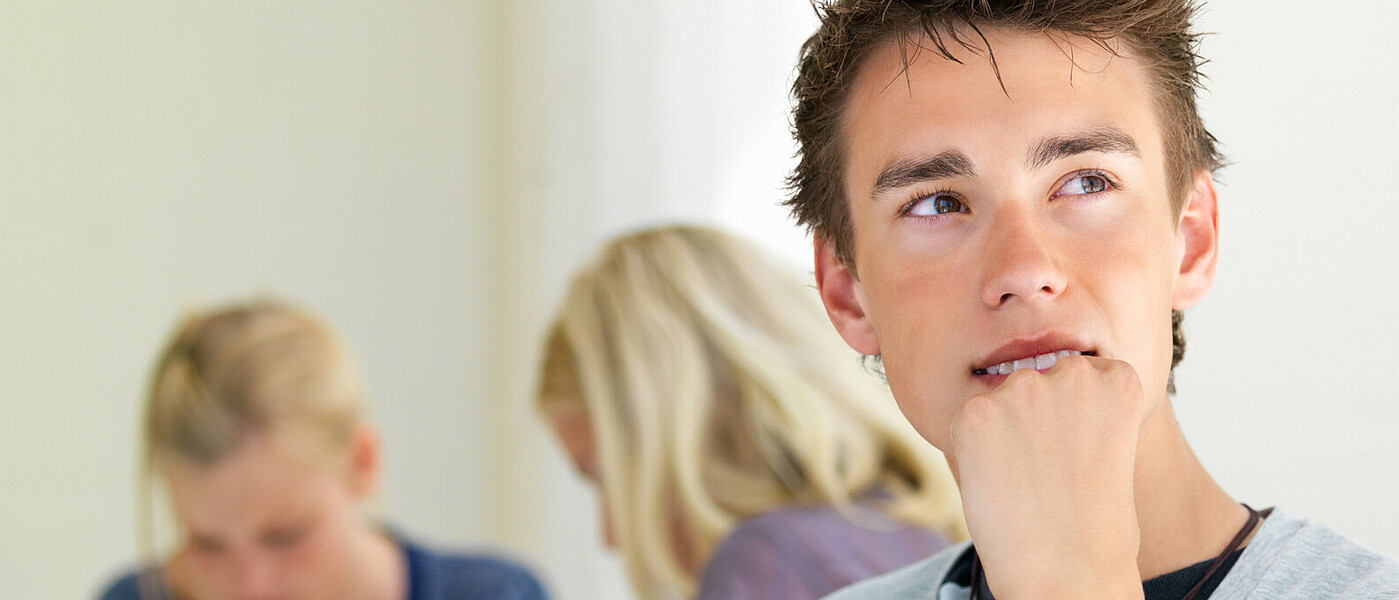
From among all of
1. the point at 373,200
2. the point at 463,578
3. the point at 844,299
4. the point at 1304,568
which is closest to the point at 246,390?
the point at 463,578

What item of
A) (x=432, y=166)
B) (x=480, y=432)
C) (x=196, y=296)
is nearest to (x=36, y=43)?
(x=196, y=296)

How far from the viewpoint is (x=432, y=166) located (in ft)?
9.62

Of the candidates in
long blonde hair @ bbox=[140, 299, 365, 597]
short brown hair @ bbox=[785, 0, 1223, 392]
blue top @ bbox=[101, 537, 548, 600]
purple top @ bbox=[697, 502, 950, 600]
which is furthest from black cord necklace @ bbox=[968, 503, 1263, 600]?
long blonde hair @ bbox=[140, 299, 365, 597]

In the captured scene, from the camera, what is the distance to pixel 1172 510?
2.10 ft

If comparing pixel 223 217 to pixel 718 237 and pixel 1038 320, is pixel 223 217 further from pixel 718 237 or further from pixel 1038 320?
pixel 1038 320

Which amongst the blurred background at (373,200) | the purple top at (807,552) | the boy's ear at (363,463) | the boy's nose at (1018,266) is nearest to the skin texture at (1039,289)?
the boy's nose at (1018,266)

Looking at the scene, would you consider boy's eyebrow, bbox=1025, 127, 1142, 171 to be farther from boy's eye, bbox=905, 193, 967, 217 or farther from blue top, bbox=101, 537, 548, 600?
blue top, bbox=101, 537, 548, 600

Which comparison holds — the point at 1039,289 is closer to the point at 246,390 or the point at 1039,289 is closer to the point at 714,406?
the point at 714,406

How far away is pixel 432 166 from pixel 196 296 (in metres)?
0.62

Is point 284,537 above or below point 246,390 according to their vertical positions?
below

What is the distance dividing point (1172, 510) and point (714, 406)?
849 mm

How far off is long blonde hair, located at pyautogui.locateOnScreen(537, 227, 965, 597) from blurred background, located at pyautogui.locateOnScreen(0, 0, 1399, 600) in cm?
29

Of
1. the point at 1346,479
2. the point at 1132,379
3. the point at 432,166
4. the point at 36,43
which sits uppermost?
the point at 36,43

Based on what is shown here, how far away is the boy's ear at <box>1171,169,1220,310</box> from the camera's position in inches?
26.5
